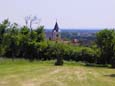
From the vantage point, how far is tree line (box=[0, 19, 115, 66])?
5071 centimetres

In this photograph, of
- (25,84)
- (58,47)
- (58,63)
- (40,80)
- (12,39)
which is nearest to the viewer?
(25,84)

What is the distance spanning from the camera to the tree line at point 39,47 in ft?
166

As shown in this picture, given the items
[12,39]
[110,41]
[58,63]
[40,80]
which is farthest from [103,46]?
[40,80]

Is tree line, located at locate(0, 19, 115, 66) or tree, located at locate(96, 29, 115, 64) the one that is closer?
tree, located at locate(96, 29, 115, 64)

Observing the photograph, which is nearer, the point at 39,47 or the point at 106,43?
the point at 106,43

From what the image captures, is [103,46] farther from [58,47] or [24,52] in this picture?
[24,52]

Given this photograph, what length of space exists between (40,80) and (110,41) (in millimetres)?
23871

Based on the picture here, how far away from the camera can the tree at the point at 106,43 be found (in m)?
48.0

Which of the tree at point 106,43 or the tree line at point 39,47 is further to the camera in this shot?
the tree line at point 39,47

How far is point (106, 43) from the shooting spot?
48469 millimetres

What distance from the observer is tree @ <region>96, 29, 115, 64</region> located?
4797 centimetres

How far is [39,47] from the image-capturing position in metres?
59.4

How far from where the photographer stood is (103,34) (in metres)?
49.7

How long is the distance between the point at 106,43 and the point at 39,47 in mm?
14973
